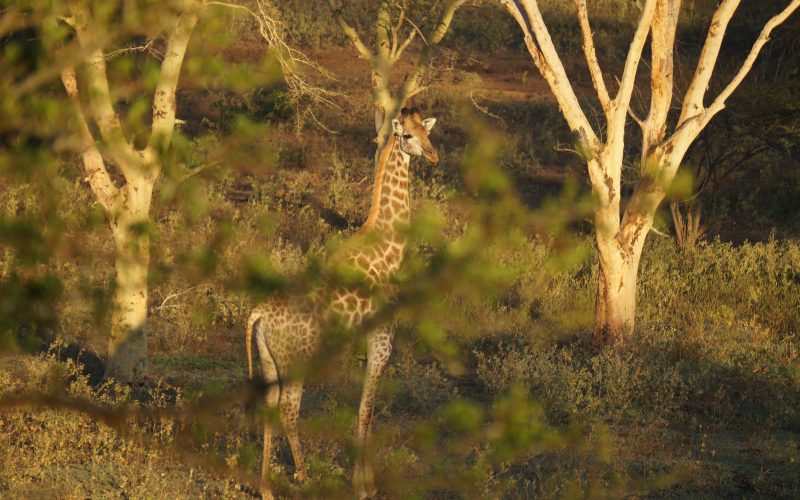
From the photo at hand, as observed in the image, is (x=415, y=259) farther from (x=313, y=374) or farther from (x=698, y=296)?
(x=698, y=296)

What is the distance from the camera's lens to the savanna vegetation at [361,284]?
2.70 metres

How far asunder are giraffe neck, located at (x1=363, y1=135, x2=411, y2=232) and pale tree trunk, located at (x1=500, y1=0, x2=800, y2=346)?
3.77 m

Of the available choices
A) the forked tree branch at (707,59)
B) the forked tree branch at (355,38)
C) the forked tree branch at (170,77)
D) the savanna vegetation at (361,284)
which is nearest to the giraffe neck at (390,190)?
the savanna vegetation at (361,284)

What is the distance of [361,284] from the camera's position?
2809 millimetres

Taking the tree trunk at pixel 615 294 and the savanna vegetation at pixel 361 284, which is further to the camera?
the tree trunk at pixel 615 294

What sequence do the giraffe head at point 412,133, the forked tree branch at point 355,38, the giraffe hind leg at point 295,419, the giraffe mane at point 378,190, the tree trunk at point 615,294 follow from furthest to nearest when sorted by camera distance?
1. the forked tree branch at point 355,38
2. the tree trunk at point 615,294
3. the giraffe head at point 412,133
4. the giraffe mane at point 378,190
5. the giraffe hind leg at point 295,419

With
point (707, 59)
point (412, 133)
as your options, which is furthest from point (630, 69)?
point (412, 133)

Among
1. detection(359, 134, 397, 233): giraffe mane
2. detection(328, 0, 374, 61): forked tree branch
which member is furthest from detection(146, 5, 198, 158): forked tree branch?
detection(328, 0, 374, 61): forked tree branch

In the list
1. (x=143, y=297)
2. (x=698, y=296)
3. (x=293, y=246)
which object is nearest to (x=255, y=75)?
(x=143, y=297)

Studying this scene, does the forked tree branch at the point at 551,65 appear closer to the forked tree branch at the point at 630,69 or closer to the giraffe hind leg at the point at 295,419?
the forked tree branch at the point at 630,69

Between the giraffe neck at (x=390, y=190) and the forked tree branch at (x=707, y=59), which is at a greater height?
the forked tree branch at (x=707, y=59)

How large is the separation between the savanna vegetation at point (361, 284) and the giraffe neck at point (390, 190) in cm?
58

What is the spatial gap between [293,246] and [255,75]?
13.6 meters

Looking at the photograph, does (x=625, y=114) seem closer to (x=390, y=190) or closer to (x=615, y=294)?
(x=615, y=294)
